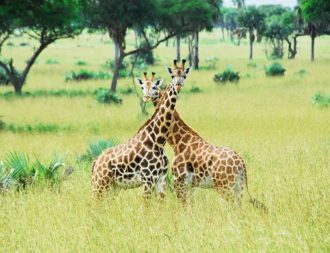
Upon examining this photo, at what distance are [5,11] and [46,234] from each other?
1550 centimetres

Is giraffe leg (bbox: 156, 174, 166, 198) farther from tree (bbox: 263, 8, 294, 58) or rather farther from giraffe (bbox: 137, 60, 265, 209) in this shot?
tree (bbox: 263, 8, 294, 58)

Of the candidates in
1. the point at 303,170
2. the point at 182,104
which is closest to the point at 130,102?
the point at 182,104

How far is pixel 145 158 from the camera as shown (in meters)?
6.97

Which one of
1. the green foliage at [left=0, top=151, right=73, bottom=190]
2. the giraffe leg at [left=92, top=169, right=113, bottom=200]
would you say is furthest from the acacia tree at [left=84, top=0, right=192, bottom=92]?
the giraffe leg at [left=92, top=169, right=113, bottom=200]

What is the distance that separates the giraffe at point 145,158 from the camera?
22.9 ft

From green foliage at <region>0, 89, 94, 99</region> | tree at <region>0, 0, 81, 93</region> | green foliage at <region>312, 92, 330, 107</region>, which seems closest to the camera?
tree at <region>0, 0, 81, 93</region>

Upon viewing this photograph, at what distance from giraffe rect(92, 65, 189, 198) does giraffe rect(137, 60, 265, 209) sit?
131mm

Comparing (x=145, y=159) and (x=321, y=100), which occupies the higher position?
(x=145, y=159)

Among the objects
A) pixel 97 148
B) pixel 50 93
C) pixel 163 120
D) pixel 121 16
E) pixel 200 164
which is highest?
pixel 121 16

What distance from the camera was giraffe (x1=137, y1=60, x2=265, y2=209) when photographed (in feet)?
22.7

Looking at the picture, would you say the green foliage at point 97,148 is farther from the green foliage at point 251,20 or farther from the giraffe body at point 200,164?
Answer: the green foliage at point 251,20

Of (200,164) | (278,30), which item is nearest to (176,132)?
(200,164)

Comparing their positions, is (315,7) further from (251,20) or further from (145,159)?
(251,20)

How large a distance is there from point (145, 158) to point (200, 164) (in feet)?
1.83
